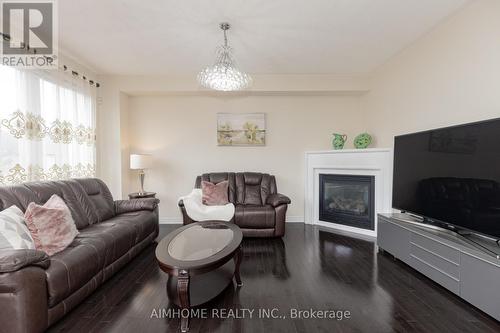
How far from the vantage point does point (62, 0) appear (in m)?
2.16

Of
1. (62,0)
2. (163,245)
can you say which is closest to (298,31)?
(62,0)

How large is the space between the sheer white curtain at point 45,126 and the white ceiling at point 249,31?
60cm

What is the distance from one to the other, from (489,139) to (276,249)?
2419 mm

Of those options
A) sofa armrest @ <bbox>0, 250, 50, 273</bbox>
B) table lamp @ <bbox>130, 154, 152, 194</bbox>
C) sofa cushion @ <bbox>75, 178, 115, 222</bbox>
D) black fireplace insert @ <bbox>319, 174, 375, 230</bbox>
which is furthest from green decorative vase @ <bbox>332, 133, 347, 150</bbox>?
sofa armrest @ <bbox>0, 250, 50, 273</bbox>

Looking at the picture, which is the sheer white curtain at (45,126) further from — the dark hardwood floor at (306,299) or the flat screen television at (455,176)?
the flat screen television at (455,176)

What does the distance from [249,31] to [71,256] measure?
285 cm

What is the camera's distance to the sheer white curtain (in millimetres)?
2375

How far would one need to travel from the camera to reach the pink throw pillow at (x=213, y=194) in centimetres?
367

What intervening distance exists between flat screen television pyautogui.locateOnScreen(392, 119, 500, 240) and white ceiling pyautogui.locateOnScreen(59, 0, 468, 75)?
4.33 ft

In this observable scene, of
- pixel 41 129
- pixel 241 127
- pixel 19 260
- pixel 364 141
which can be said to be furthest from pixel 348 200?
pixel 41 129

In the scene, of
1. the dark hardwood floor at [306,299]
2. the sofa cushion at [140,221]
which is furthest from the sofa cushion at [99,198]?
the dark hardwood floor at [306,299]

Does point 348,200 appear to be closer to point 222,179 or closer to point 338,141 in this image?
point 338,141

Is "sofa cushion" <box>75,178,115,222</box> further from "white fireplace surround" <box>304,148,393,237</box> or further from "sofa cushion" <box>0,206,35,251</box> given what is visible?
"white fireplace surround" <box>304,148,393,237</box>

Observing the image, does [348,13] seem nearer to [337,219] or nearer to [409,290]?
[409,290]
